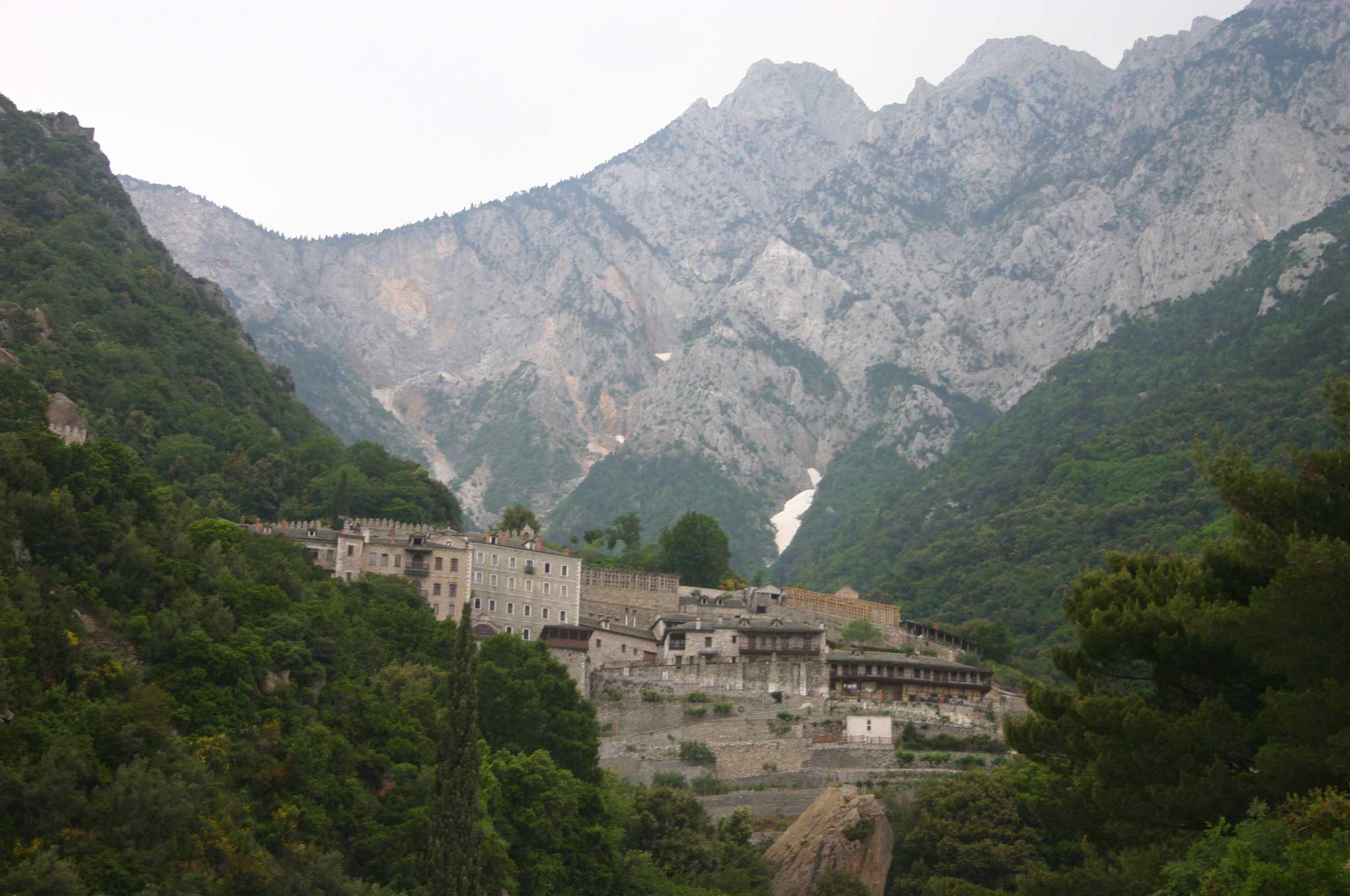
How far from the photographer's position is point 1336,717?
2630 cm

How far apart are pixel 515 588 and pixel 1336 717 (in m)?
61.4

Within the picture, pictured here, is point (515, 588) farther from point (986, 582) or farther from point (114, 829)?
point (986, 582)

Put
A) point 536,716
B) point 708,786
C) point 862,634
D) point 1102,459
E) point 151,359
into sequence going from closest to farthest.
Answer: point 536,716 → point 708,786 → point 862,634 → point 151,359 → point 1102,459

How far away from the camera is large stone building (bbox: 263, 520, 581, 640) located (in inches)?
3150

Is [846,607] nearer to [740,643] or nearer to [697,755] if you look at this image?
[740,643]

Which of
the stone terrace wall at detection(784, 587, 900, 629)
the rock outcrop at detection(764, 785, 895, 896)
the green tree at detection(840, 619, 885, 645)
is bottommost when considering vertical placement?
the rock outcrop at detection(764, 785, 895, 896)

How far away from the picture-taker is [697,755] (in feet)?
239

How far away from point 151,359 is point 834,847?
2585 inches

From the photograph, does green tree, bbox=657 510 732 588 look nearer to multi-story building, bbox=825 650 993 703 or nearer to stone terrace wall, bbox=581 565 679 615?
stone terrace wall, bbox=581 565 679 615

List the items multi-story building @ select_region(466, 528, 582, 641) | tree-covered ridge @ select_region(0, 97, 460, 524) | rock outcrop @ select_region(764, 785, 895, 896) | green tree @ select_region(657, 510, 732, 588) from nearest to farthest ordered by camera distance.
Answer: rock outcrop @ select_region(764, 785, 895, 896) < multi-story building @ select_region(466, 528, 582, 641) < tree-covered ridge @ select_region(0, 97, 460, 524) < green tree @ select_region(657, 510, 732, 588)

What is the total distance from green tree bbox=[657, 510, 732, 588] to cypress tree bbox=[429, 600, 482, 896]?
207ft

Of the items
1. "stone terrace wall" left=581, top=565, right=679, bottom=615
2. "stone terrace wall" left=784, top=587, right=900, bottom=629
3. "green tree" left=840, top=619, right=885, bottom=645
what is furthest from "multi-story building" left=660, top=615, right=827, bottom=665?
"stone terrace wall" left=784, top=587, right=900, bottom=629

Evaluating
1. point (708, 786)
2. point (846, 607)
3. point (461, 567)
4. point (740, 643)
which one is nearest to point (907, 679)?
point (740, 643)

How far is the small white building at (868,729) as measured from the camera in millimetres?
73562
